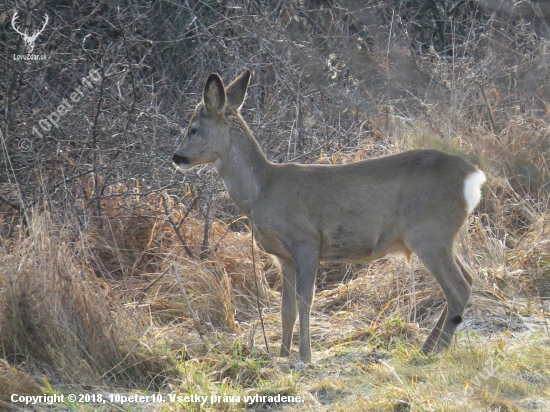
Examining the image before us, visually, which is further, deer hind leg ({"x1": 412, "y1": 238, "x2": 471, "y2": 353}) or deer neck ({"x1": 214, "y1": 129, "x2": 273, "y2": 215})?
deer neck ({"x1": 214, "y1": 129, "x2": 273, "y2": 215})

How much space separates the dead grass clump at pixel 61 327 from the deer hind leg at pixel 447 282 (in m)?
1.95

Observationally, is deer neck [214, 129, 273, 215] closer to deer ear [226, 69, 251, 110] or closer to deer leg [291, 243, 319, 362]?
deer ear [226, 69, 251, 110]

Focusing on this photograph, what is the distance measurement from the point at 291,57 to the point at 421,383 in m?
6.44

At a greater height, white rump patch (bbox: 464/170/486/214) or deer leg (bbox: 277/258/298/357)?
white rump patch (bbox: 464/170/486/214)

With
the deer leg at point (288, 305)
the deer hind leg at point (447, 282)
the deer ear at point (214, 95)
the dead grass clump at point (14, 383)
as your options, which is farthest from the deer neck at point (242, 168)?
Answer: the dead grass clump at point (14, 383)

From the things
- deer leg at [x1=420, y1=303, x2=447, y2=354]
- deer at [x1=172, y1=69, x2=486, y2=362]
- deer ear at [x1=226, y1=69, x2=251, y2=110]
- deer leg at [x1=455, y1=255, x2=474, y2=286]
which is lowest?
deer leg at [x1=420, y1=303, x2=447, y2=354]

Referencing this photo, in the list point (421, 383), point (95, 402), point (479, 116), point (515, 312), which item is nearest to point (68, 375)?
point (95, 402)

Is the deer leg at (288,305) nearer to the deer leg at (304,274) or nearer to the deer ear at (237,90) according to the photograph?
the deer leg at (304,274)

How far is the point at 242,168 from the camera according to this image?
625cm

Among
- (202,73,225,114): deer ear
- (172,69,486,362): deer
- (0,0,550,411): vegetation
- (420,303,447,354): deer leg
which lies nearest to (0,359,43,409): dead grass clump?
(0,0,550,411): vegetation

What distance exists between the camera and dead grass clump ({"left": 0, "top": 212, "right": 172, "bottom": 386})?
16.6ft

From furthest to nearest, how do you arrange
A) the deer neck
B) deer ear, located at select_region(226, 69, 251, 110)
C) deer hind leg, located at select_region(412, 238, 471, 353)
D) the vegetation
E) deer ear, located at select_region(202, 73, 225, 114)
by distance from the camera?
deer ear, located at select_region(226, 69, 251, 110) < the deer neck < deer ear, located at select_region(202, 73, 225, 114) < deer hind leg, located at select_region(412, 238, 471, 353) < the vegetation

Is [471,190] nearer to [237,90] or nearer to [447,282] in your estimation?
[447,282]

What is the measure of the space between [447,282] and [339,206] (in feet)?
3.11
